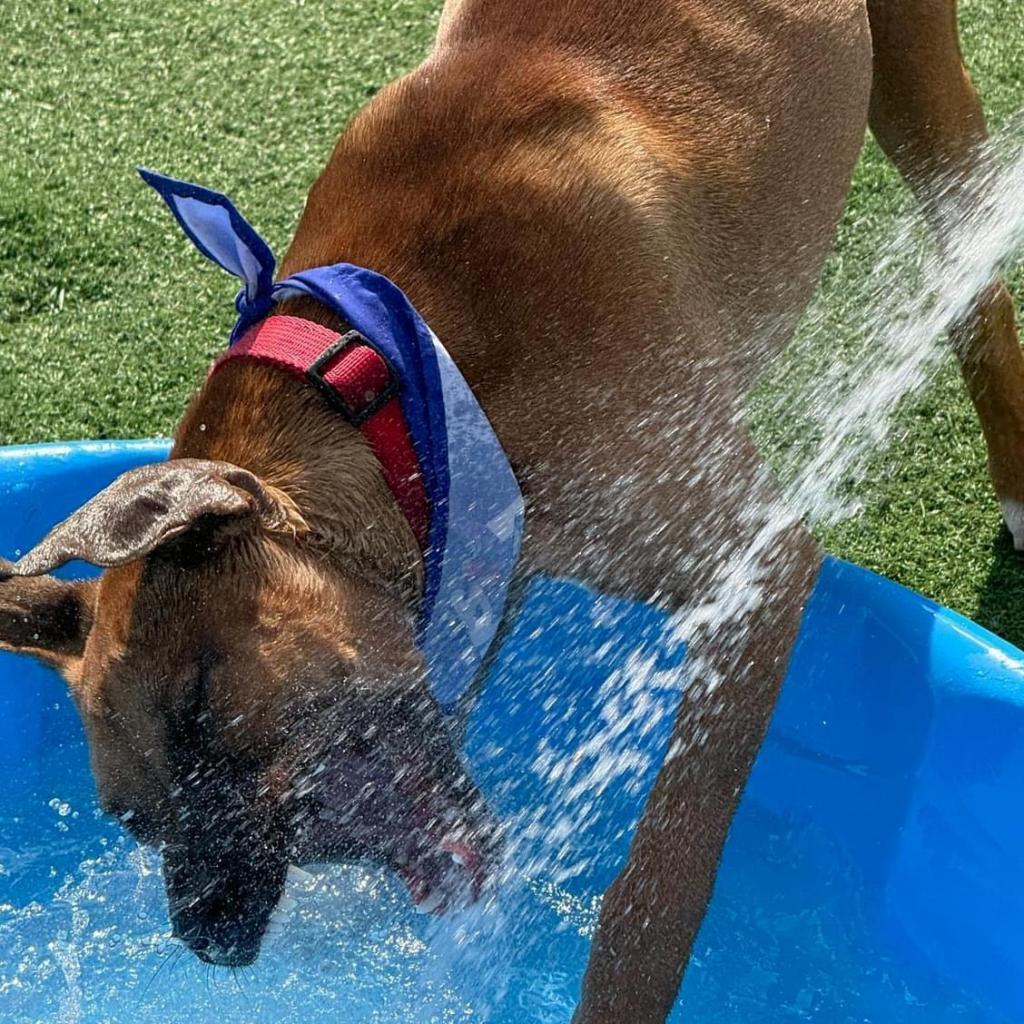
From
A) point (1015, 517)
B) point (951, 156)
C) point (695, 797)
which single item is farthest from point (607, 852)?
point (951, 156)

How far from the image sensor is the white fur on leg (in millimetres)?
4074

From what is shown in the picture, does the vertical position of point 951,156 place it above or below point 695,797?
above

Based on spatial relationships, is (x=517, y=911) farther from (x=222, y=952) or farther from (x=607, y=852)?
(x=222, y=952)

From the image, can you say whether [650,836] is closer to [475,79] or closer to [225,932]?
[225,932]

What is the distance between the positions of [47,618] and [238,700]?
0.42 metres

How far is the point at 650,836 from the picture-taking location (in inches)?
106

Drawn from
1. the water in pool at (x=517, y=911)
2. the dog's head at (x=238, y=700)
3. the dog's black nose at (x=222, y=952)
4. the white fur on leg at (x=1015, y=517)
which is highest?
the dog's head at (x=238, y=700)

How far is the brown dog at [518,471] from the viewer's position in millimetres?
2355

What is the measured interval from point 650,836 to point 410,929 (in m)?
0.87

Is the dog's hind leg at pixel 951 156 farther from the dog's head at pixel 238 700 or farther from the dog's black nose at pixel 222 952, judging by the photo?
the dog's black nose at pixel 222 952

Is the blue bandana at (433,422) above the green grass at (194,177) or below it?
above

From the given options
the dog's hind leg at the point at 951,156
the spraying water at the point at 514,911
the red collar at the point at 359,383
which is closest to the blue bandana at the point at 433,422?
the red collar at the point at 359,383

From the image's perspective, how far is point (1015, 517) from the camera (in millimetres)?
4082

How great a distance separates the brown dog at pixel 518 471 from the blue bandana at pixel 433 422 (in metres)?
0.07
